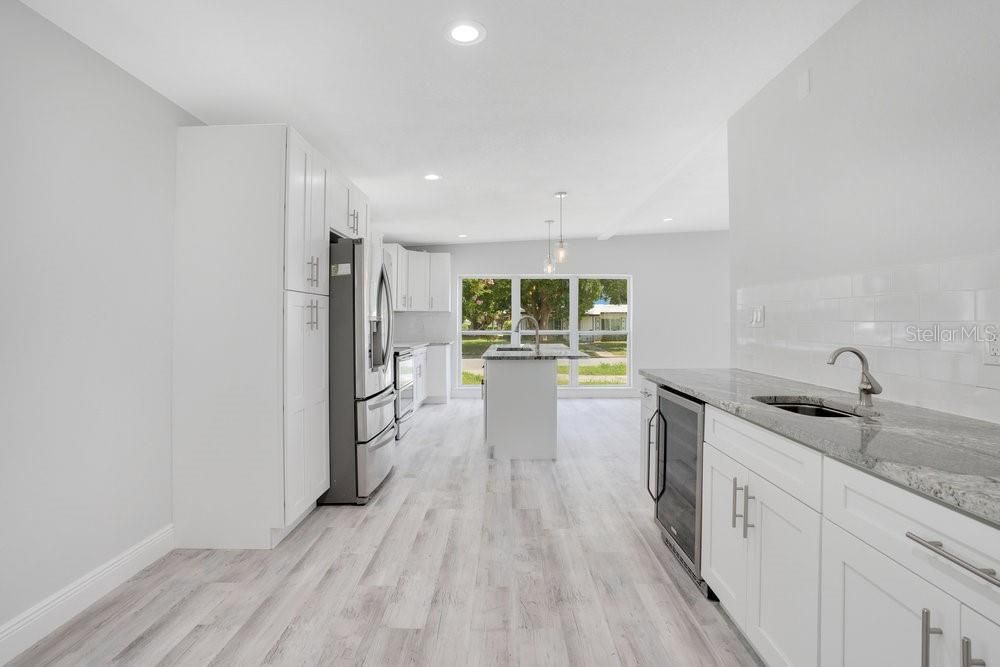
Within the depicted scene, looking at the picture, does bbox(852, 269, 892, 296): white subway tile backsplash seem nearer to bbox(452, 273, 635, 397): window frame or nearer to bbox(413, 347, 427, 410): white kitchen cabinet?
bbox(413, 347, 427, 410): white kitchen cabinet

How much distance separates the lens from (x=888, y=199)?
6.26 ft

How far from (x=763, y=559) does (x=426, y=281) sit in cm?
607

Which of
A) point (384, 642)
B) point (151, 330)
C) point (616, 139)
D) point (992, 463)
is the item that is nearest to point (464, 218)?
point (616, 139)

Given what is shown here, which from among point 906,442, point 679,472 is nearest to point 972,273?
point 906,442

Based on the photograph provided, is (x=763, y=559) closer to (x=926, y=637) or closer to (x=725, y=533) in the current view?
(x=725, y=533)

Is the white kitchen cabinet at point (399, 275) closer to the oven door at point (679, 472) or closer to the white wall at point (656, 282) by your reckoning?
the white wall at point (656, 282)

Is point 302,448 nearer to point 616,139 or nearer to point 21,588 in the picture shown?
point 21,588

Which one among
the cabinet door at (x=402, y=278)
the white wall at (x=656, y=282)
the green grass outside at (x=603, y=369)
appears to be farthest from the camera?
the green grass outside at (x=603, y=369)

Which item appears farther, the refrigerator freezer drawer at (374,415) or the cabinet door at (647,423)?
the refrigerator freezer drawer at (374,415)

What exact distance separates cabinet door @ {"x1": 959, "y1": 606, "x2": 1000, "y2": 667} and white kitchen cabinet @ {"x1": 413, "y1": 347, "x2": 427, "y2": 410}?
18.0 ft

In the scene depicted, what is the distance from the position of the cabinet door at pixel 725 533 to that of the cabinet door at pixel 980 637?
0.86 m

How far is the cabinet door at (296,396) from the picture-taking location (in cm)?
265

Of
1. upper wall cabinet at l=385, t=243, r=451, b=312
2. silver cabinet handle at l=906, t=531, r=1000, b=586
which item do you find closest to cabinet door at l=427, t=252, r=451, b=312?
upper wall cabinet at l=385, t=243, r=451, b=312

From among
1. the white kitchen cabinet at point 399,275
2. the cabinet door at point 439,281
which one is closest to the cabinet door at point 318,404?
the white kitchen cabinet at point 399,275
